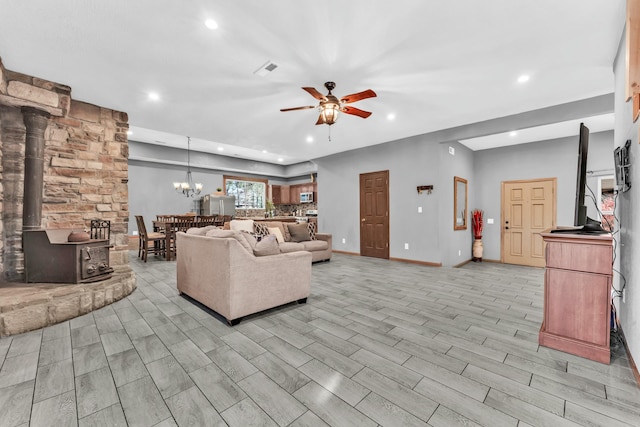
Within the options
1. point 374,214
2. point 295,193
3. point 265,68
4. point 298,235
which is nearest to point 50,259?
point 265,68

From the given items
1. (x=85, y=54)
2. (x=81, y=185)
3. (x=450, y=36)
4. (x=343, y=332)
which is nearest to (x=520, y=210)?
(x=450, y=36)

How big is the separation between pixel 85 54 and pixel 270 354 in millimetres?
3399

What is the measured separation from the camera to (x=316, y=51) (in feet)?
8.70

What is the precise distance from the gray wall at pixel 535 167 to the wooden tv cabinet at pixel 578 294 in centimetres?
368

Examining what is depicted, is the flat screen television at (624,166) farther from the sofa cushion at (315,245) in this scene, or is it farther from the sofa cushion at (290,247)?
the sofa cushion at (315,245)

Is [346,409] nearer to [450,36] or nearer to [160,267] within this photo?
[450,36]

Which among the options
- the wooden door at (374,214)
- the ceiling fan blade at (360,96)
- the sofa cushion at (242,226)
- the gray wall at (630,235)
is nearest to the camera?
the gray wall at (630,235)

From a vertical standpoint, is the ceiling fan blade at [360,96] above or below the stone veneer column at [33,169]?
above

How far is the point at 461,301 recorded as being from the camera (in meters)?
3.39

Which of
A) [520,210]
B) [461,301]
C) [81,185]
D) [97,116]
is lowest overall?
[461,301]

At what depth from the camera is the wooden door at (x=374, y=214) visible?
247 inches

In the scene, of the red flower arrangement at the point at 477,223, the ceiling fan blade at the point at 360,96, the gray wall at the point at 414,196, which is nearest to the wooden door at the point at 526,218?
the red flower arrangement at the point at 477,223

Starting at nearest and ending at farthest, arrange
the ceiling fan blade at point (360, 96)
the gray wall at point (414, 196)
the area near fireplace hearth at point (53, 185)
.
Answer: the area near fireplace hearth at point (53, 185), the ceiling fan blade at point (360, 96), the gray wall at point (414, 196)

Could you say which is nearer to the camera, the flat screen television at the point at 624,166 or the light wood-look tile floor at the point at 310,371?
the light wood-look tile floor at the point at 310,371
